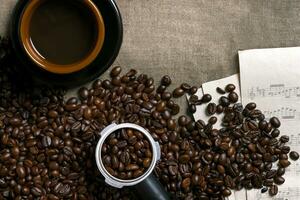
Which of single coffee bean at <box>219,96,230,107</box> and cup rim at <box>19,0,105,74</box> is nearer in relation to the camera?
cup rim at <box>19,0,105,74</box>

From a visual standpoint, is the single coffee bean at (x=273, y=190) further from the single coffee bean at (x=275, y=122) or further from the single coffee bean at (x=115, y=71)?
the single coffee bean at (x=115, y=71)

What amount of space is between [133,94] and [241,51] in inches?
9.2

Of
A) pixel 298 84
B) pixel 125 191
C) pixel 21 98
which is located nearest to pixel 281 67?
pixel 298 84

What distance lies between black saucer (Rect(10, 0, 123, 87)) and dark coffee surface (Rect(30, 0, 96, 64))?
0.08 ft

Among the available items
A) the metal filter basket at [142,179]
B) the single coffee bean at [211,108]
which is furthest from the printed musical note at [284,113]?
the metal filter basket at [142,179]

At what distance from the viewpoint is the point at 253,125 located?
1.09 metres

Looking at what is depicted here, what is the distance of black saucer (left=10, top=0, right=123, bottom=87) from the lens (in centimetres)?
98

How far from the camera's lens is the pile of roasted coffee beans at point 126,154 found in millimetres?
985

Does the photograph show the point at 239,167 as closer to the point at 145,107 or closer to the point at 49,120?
the point at 145,107

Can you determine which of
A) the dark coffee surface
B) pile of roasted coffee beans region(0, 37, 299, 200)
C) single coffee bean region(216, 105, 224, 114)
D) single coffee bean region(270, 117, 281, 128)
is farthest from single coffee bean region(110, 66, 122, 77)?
single coffee bean region(270, 117, 281, 128)

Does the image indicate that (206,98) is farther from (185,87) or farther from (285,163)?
(285,163)

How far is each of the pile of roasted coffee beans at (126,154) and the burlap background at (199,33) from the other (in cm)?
16

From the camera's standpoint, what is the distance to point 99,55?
39.1 inches

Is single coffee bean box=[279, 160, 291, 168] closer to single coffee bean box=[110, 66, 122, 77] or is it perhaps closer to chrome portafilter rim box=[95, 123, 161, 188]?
chrome portafilter rim box=[95, 123, 161, 188]
